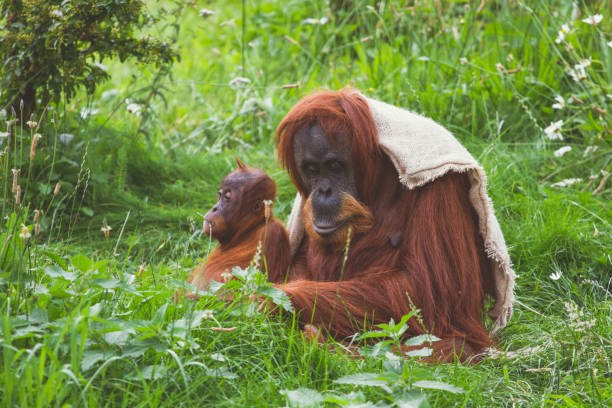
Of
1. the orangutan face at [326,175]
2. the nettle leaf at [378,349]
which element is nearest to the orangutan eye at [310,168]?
Result: the orangutan face at [326,175]

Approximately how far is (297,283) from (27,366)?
1149mm

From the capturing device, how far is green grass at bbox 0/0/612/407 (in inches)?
83.9

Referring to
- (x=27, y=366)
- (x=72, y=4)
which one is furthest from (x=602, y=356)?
(x=72, y=4)

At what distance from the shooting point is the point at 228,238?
3.31m

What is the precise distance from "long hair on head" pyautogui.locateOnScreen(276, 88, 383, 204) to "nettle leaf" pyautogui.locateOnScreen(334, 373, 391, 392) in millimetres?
895

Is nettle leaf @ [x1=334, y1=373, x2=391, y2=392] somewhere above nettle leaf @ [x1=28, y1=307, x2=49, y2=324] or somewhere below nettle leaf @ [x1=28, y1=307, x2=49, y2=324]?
below

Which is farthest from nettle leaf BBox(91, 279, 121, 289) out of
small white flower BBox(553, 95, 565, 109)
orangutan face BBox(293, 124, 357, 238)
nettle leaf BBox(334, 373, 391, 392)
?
small white flower BBox(553, 95, 565, 109)

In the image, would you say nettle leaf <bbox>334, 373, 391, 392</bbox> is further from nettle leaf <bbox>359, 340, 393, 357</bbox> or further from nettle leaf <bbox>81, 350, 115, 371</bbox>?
nettle leaf <bbox>81, 350, 115, 371</bbox>

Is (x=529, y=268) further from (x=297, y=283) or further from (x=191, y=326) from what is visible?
(x=191, y=326)

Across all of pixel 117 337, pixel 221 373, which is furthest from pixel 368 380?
pixel 117 337

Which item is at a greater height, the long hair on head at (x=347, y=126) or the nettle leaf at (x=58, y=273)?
the long hair on head at (x=347, y=126)

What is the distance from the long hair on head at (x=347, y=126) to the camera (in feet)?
9.16

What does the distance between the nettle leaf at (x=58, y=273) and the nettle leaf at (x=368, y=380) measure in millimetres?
854

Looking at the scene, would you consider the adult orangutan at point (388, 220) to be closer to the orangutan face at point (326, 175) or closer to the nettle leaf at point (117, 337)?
the orangutan face at point (326, 175)
